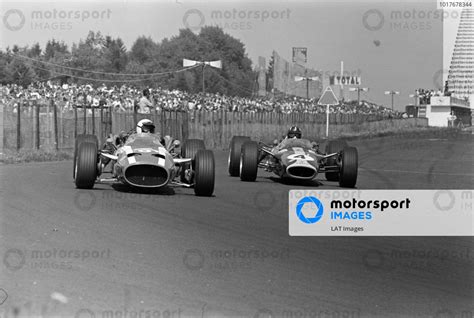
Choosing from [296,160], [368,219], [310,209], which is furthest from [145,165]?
[296,160]

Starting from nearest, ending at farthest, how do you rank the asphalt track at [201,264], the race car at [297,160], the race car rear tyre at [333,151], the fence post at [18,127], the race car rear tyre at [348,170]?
the asphalt track at [201,264]
the race car at [297,160]
the race car rear tyre at [348,170]
the race car rear tyre at [333,151]
the fence post at [18,127]

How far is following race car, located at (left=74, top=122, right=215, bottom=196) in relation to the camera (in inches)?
472

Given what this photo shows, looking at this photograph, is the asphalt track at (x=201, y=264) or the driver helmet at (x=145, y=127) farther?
the driver helmet at (x=145, y=127)

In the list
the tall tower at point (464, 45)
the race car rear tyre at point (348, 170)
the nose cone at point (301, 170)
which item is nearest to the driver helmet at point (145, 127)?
the nose cone at point (301, 170)

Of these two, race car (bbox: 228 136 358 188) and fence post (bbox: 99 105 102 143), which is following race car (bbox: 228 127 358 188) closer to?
race car (bbox: 228 136 358 188)

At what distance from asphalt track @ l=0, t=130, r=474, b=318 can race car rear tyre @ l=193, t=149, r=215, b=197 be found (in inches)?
18.5

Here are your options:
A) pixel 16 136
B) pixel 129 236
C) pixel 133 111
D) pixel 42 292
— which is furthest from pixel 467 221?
pixel 133 111

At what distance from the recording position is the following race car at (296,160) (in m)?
15.2

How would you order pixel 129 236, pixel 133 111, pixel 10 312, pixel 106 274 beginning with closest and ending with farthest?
pixel 10 312 → pixel 106 274 → pixel 129 236 → pixel 133 111

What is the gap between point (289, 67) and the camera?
1673 inches

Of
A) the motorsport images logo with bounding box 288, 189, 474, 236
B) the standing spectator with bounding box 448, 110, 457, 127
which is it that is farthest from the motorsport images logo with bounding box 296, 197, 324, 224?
the standing spectator with bounding box 448, 110, 457, 127

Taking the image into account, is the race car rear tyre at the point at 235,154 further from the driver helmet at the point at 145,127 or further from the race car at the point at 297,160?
the driver helmet at the point at 145,127

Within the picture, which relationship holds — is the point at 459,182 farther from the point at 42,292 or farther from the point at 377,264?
the point at 42,292

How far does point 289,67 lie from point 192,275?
36.1 meters
